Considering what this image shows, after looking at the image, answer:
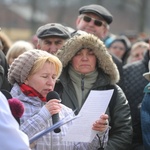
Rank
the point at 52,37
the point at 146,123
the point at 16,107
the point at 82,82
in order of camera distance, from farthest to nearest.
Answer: the point at 52,37 → the point at 82,82 → the point at 146,123 → the point at 16,107

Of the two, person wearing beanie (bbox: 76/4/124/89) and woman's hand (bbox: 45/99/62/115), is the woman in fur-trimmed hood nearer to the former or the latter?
woman's hand (bbox: 45/99/62/115)

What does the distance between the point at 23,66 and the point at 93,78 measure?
1.00 meters

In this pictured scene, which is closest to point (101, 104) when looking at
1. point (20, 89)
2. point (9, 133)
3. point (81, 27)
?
point (20, 89)

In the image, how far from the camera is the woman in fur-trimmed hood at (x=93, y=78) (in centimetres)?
646

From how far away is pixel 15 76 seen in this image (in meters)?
5.81

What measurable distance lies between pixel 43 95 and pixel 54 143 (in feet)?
1.33

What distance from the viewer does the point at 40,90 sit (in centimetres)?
561

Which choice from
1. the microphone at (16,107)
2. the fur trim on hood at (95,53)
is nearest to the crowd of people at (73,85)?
the fur trim on hood at (95,53)

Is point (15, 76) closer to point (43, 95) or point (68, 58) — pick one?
point (43, 95)

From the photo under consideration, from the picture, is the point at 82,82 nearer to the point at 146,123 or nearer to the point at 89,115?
the point at 146,123

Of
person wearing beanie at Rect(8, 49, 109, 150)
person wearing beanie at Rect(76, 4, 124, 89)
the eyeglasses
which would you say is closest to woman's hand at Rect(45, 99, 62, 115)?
person wearing beanie at Rect(8, 49, 109, 150)

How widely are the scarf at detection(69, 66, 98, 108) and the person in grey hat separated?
104cm

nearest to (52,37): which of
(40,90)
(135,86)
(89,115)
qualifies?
(135,86)

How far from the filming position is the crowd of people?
5.28 metres
